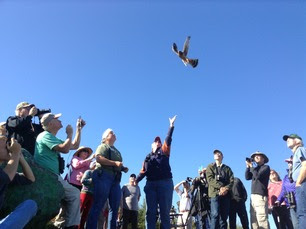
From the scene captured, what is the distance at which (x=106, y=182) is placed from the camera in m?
4.79

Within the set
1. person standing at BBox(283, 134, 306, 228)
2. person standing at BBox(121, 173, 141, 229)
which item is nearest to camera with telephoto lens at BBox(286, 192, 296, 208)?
person standing at BBox(283, 134, 306, 228)

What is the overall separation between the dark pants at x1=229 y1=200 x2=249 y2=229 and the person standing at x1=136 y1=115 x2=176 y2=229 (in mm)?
2449

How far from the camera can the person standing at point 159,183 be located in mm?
5047

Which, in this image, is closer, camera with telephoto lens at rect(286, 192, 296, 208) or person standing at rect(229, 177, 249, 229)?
camera with telephoto lens at rect(286, 192, 296, 208)

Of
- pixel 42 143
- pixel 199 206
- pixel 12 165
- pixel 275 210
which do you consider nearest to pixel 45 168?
pixel 42 143

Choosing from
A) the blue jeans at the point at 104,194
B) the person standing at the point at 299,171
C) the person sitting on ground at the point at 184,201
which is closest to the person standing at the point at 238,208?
the person standing at the point at 299,171

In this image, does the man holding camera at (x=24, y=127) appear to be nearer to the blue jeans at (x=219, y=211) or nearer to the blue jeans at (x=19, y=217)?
the blue jeans at (x=19, y=217)

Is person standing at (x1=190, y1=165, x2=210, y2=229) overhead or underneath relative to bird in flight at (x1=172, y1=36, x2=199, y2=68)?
underneath

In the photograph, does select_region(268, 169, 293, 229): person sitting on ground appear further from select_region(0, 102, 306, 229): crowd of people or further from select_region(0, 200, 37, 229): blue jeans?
select_region(0, 200, 37, 229): blue jeans

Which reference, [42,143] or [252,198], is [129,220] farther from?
[42,143]

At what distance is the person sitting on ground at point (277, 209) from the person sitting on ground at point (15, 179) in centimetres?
571

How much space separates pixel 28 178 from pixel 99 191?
1.51 meters

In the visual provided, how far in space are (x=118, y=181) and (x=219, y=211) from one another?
2.49 metres

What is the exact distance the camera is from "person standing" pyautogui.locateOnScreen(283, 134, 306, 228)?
426cm
